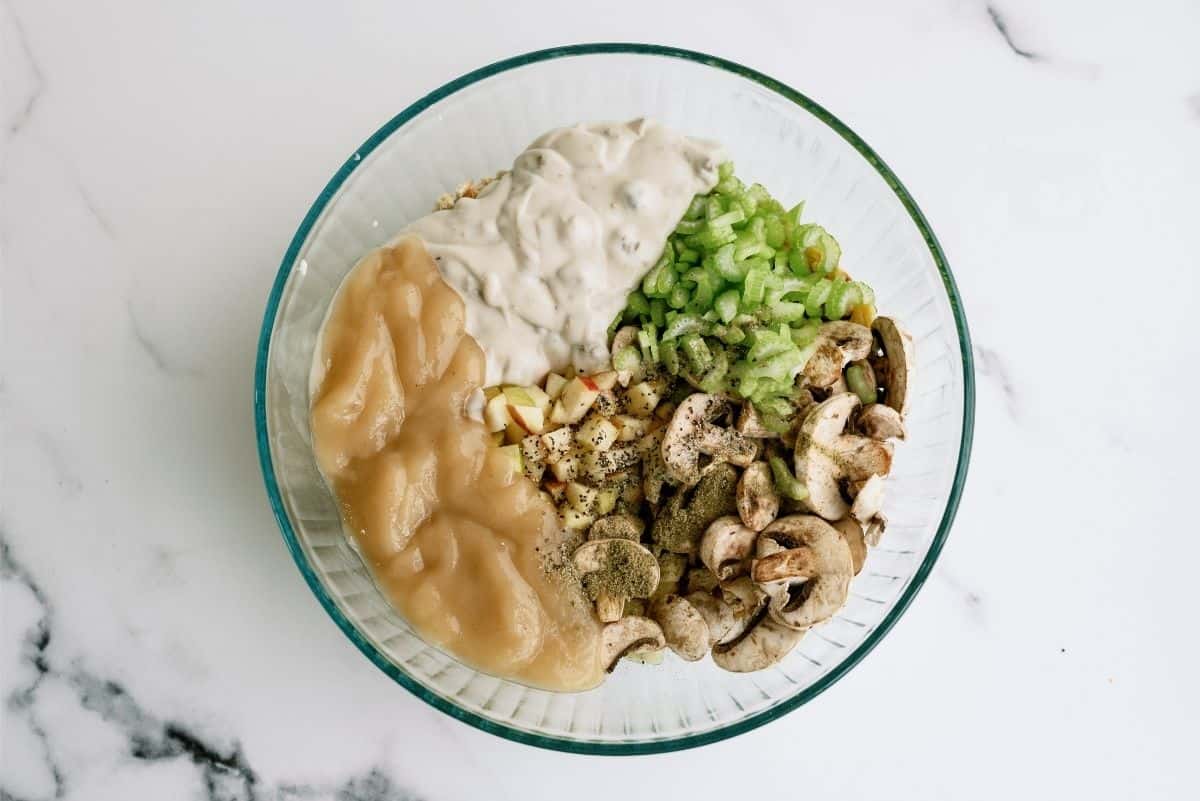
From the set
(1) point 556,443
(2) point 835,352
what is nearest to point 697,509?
(1) point 556,443

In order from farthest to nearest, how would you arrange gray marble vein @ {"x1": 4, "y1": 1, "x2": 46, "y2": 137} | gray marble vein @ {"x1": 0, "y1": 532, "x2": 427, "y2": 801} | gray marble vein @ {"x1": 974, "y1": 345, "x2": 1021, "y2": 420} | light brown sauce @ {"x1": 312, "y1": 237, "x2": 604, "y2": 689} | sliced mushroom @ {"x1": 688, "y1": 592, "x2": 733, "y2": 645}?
gray marble vein @ {"x1": 974, "y1": 345, "x2": 1021, "y2": 420} < gray marble vein @ {"x1": 4, "y1": 1, "x2": 46, "y2": 137} < gray marble vein @ {"x1": 0, "y1": 532, "x2": 427, "y2": 801} < sliced mushroom @ {"x1": 688, "y1": 592, "x2": 733, "y2": 645} < light brown sauce @ {"x1": 312, "y1": 237, "x2": 604, "y2": 689}

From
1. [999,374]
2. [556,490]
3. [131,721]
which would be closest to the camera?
[556,490]

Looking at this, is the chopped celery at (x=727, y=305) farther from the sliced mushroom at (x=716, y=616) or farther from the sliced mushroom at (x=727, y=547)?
the sliced mushroom at (x=716, y=616)

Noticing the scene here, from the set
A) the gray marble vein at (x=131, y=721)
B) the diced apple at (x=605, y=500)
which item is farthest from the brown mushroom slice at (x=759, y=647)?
the gray marble vein at (x=131, y=721)

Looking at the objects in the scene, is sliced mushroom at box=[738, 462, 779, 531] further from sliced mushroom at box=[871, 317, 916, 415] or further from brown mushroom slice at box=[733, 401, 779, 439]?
sliced mushroom at box=[871, 317, 916, 415]

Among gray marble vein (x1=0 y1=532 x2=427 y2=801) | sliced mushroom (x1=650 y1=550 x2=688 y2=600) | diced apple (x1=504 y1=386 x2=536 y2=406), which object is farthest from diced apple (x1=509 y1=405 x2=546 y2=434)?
gray marble vein (x1=0 y1=532 x2=427 y2=801)

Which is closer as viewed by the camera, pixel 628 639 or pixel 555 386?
pixel 628 639

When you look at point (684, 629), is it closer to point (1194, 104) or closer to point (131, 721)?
point (131, 721)
